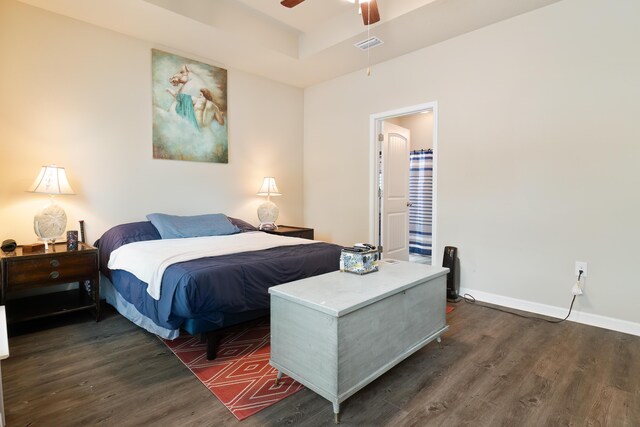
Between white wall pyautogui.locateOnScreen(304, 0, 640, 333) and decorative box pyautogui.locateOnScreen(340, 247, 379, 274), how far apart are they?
171 centimetres

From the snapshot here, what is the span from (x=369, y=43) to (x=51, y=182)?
10.6ft

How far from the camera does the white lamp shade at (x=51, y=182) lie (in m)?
2.68

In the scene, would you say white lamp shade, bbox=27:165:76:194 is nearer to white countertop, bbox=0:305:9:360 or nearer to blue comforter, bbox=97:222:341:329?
blue comforter, bbox=97:222:341:329

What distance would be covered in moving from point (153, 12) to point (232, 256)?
2.28 m

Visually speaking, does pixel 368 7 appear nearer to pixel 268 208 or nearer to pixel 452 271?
pixel 452 271

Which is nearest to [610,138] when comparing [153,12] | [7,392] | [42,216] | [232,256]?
[232,256]

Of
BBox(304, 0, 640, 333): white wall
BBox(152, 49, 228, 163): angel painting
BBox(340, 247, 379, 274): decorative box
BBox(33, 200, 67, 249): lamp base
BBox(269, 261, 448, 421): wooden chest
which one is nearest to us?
BBox(269, 261, 448, 421): wooden chest

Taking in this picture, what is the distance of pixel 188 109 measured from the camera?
3.76m

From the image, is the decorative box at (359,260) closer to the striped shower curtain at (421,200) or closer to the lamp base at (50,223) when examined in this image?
the lamp base at (50,223)

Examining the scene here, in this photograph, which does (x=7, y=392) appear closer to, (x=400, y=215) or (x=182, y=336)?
(x=182, y=336)

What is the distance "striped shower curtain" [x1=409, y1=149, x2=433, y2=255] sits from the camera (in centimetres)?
555

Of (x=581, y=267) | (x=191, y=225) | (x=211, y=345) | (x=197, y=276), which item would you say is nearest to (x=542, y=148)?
(x=581, y=267)

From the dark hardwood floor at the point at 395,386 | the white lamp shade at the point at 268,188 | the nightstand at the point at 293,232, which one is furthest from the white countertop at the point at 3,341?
the white lamp shade at the point at 268,188

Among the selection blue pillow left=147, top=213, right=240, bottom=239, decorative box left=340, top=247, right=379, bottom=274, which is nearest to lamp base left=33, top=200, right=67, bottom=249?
blue pillow left=147, top=213, right=240, bottom=239
